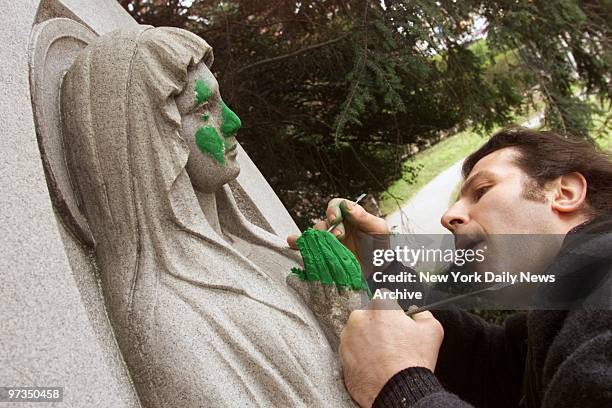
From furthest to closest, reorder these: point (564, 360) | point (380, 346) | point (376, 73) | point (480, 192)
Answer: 1. point (376, 73)
2. point (480, 192)
3. point (380, 346)
4. point (564, 360)

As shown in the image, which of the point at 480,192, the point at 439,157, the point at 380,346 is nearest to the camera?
the point at 380,346

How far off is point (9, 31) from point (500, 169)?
1392mm

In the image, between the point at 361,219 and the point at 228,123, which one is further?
the point at 361,219

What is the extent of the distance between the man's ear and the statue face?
3.02 feet

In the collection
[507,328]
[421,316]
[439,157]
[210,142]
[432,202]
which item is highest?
[210,142]

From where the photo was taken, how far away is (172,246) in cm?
166

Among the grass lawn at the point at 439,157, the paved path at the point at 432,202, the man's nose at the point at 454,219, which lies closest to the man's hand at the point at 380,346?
the man's nose at the point at 454,219

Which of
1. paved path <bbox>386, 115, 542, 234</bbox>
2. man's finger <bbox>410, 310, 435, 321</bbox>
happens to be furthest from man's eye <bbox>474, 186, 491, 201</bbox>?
paved path <bbox>386, 115, 542, 234</bbox>

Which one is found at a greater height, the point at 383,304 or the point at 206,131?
the point at 206,131

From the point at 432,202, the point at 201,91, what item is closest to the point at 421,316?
the point at 201,91

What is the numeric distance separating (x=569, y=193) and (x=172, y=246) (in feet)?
3.67

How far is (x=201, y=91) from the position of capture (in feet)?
5.93

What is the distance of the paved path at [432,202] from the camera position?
589cm

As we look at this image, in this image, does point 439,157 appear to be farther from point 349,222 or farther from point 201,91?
point 201,91
